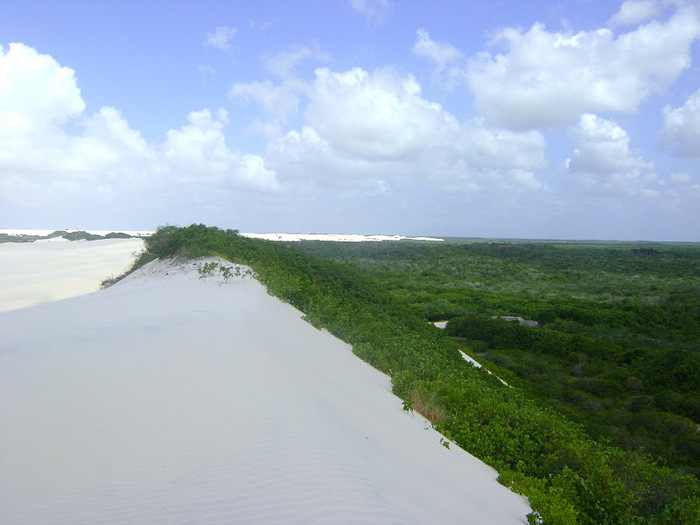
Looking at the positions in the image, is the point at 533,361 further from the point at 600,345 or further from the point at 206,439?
the point at 206,439

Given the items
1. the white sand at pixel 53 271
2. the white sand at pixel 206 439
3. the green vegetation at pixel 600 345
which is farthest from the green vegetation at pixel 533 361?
the white sand at pixel 53 271

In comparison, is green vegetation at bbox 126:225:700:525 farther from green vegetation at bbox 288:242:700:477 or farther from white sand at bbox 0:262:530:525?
white sand at bbox 0:262:530:525

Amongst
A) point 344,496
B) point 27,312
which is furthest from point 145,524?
point 27,312

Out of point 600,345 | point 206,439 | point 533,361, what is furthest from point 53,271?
point 600,345

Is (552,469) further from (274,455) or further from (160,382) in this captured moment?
(160,382)

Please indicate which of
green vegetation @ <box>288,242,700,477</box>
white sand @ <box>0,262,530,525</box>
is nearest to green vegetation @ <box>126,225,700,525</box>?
green vegetation @ <box>288,242,700,477</box>

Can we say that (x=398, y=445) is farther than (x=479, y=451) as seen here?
No
